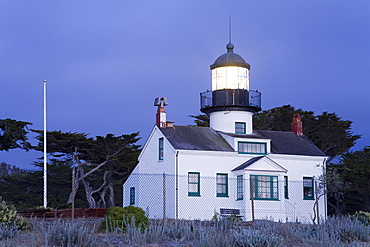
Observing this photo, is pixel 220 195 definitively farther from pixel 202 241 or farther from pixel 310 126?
pixel 202 241

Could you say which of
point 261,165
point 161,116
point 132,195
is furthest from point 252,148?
point 132,195

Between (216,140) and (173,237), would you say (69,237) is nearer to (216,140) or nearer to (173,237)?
(173,237)

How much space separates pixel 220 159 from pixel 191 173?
1.69 metres

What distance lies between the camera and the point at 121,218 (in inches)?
597

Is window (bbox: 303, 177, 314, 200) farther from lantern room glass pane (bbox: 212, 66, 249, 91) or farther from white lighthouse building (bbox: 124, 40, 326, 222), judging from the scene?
lantern room glass pane (bbox: 212, 66, 249, 91)

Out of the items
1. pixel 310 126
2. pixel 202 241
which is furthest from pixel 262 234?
pixel 310 126

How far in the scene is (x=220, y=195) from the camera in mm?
30688

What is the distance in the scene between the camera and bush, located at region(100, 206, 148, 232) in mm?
14488

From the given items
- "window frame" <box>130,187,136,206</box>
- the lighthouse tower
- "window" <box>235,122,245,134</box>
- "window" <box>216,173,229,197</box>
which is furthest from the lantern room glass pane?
"window frame" <box>130,187,136,206</box>

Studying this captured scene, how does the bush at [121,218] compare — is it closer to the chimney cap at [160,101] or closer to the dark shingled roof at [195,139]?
the dark shingled roof at [195,139]

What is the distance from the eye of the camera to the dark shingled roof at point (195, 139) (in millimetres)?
30719

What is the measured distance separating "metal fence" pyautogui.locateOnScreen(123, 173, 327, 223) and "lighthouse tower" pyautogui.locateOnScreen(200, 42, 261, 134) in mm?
3413

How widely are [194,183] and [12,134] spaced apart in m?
9.88

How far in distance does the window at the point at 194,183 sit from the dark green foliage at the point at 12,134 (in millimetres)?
9392
